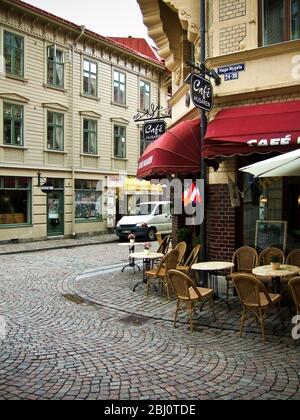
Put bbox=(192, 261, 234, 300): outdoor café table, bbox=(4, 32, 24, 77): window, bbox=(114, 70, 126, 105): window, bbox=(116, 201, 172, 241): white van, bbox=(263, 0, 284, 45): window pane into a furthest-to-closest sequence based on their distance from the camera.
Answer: bbox=(114, 70, 126, 105): window
bbox=(116, 201, 172, 241): white van
bbox=(4, 32, 24, 77): window
bbox=(263, 0, 284, 45): window pane
bbox=(192, 261, 234, 300): outdoor café table

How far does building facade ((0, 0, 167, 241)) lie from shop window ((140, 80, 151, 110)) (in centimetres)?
32

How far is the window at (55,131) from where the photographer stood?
20.8 meters

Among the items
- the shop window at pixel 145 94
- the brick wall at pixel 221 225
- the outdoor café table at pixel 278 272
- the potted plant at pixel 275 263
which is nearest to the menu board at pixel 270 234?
the brick wall at pixel 221 225

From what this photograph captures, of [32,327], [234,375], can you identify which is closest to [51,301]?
[32,327]

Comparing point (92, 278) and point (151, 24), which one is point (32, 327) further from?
point (151, 24)

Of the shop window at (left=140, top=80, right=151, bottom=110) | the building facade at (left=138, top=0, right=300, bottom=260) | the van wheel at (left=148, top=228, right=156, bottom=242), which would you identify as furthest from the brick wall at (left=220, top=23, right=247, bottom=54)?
the shop window at (left=140, top=80, right=151, bottom=110)

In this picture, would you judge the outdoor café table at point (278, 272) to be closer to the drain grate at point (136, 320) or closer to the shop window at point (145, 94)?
the drain grate at point (136, 320)

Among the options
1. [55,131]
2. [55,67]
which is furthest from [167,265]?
[55,67]

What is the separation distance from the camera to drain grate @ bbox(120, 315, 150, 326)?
22.2 feet

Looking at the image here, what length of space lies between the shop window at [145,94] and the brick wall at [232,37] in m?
18.6

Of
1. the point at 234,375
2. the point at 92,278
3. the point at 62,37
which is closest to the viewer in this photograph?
the point at 234,375

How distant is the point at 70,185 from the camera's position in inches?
853

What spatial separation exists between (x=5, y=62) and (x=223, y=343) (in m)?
17.4

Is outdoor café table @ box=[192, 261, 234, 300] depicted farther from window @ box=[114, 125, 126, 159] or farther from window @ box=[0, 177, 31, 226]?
window @ box=[114, 125, 126, 159]
